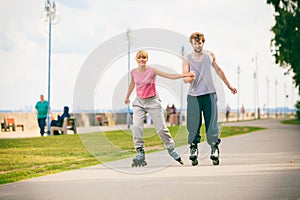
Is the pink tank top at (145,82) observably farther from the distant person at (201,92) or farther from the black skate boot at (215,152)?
the black skate boot at (215,152)

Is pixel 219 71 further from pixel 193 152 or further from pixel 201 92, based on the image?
pixel 193 152

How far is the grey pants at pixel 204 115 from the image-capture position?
32.4 ft

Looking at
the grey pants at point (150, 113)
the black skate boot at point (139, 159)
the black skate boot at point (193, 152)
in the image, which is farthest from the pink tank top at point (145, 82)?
the black skate boot at point (193, 152)

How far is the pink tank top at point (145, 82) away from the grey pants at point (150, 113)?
11 cm

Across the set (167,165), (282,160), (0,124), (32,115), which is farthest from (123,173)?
(32,115)

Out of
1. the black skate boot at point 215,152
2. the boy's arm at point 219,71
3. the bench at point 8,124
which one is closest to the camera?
the boy's arm at point 219,71

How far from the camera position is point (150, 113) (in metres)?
9.54

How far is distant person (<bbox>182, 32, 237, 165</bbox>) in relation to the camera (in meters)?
9.62

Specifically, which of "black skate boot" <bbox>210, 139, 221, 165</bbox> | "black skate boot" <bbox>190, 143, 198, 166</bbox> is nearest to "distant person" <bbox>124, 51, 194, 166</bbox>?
"black skate boot" <bbox>190, 143, 198, 166</bbox>

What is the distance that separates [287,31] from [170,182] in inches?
1117

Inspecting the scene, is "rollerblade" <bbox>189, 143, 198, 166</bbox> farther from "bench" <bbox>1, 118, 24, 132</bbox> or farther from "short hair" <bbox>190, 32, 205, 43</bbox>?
"bench" <bbox>1, 118, 24, 132</bbox>

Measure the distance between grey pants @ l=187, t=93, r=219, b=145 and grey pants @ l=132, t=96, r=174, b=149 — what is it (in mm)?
439

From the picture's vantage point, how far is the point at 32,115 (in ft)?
127

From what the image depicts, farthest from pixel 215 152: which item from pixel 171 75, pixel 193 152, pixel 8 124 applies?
pixel 8 124
